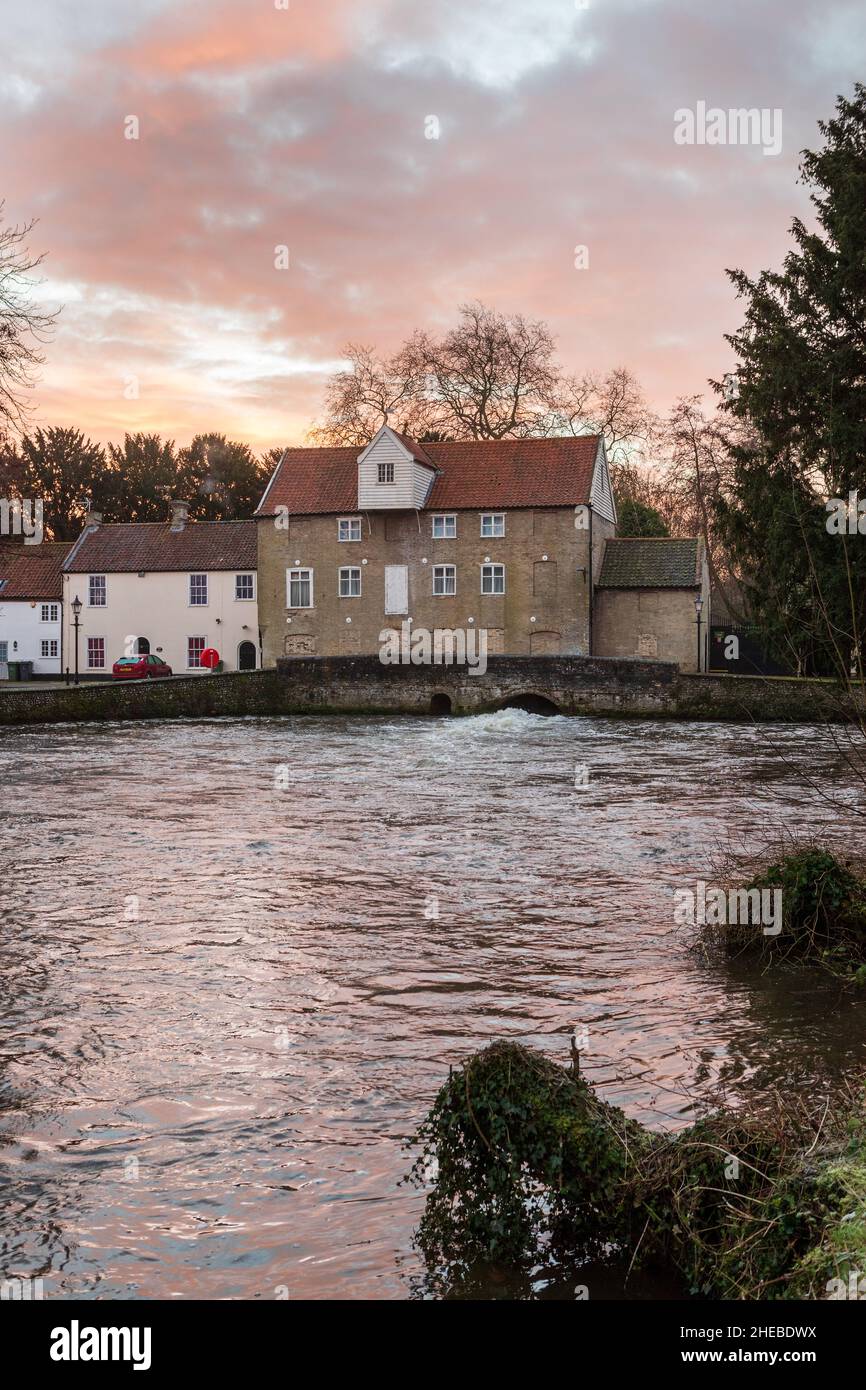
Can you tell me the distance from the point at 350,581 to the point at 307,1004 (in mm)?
39965

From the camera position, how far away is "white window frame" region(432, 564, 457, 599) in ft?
154

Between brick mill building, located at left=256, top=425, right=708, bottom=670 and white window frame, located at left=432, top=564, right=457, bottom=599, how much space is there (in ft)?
0.16

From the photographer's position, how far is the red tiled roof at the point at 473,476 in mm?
46156

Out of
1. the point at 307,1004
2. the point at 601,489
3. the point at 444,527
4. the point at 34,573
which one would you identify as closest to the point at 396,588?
the point at 444,527

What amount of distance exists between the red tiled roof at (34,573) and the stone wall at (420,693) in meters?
20.1

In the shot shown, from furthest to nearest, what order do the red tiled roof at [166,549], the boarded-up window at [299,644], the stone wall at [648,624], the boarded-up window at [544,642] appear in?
the red tiled roof at [166,549], the boarded-up window at [299,644], the boarded-up window at [544,642], the stone wall at [648,624]

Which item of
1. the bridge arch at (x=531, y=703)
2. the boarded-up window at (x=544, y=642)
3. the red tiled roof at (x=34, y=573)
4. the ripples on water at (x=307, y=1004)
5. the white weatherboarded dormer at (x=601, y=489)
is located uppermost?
the white weatherboarded dormer at (x=601, y=489)

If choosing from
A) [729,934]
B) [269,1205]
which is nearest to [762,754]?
[729,934]

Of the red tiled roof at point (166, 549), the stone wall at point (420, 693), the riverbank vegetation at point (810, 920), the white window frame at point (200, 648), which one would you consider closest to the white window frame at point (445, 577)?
the stone wall at point (420, 693)

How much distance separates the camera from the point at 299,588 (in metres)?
48.8

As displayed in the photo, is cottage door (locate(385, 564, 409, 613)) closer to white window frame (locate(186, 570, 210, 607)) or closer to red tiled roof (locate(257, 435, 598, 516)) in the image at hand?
red tiled roof (locate(257, 435, 598, 516))

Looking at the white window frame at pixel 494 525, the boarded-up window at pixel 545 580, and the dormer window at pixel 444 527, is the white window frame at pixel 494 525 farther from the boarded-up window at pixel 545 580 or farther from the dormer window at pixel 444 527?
the boarded-up window at pixel 545 580
